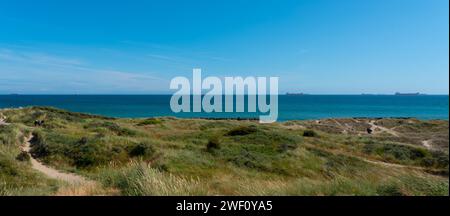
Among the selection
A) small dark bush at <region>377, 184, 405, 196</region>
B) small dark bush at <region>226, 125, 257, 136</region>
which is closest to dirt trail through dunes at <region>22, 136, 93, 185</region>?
small dark bush at <region>377, 184, 405, 196</region>

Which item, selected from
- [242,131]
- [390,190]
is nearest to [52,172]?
[390,190]

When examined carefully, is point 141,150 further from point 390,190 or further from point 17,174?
point 390,190

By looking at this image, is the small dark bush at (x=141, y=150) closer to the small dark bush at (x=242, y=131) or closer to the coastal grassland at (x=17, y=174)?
the coastal grassland at (x=17, y=174)

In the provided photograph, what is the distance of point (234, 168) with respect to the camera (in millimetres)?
17516

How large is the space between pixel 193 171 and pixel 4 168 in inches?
293

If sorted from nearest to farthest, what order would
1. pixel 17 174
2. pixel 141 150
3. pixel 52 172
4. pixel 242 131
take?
1. pixel 17 174
2. pixel 52 172
3. pixel 141 150
4. pixel 242 131

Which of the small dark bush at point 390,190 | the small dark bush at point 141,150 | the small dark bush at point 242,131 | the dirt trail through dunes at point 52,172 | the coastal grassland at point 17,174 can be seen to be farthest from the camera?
the small dark bush at point 242,131

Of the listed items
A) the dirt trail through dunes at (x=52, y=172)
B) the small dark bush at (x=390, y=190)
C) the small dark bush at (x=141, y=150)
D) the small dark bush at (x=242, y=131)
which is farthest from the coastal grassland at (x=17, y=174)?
the small dark bush at (x=242, y=131)

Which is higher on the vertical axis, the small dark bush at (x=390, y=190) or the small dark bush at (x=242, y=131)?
the small dark bush at (x=390, y=190)

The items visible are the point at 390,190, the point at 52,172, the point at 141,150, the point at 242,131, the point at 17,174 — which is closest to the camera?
the point at 390,190

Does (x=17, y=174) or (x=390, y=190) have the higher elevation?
(x=390, y=190)

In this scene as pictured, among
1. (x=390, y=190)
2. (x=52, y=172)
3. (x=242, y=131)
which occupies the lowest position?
(x=52, y=172)

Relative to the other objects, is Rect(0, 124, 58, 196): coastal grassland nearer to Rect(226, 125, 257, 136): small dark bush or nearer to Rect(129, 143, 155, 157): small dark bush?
Rect(129, 143, 155, 157): small dark bush
